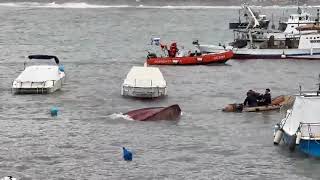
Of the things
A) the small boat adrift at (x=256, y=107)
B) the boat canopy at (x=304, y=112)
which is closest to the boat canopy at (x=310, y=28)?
the small boat adrift at (x=256, y=107)

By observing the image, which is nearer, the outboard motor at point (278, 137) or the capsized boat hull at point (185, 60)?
the outboard motor at point (278, 137)

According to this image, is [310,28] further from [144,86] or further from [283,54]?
[144,86]

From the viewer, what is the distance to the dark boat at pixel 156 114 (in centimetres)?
4959

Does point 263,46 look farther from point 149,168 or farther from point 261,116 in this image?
point 149,168

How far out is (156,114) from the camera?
49656 millimetres

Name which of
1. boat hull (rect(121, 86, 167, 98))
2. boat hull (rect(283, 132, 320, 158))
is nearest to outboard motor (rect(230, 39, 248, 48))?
boat hull (rect(121, 86, 167, 98))

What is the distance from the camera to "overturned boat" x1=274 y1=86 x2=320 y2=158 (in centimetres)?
4016

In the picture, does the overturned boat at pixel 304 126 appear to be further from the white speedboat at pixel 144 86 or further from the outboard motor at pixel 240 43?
the outboard motor at pixel 240 43

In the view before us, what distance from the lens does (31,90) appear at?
59.6 m

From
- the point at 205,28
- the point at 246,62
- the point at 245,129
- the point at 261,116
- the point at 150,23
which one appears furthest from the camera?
the point at 150,23

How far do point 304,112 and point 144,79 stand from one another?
1963 cm

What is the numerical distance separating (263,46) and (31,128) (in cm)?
4180

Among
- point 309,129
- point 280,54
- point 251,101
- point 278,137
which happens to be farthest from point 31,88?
point 280,54

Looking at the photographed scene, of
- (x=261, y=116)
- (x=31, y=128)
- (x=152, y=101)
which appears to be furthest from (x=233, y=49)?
(x=31, y=128)
